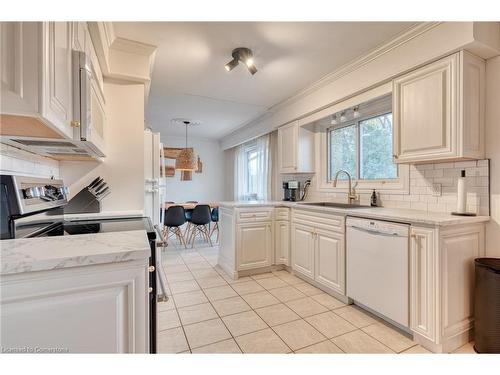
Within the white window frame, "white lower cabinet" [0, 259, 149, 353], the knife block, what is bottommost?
"white lower cabinet" [0, 259, 149, 353]

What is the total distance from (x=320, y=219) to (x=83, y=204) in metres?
2.18

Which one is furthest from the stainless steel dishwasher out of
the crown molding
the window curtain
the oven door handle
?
the window curtain

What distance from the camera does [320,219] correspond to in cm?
262

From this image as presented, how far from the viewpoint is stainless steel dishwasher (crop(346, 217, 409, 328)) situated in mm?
1811

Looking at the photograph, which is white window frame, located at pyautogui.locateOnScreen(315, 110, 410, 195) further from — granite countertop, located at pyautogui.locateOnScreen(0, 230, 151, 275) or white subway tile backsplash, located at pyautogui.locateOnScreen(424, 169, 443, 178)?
granite countertop, located at pyautogui.locateOnScreen(0, 230, 151, 275)

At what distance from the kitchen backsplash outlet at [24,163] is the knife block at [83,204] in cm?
24

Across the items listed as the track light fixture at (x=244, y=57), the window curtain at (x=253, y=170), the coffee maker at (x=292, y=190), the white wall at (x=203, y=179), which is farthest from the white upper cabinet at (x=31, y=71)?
the white wall at (x=203, y=179)

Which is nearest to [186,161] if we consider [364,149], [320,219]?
[320,219]

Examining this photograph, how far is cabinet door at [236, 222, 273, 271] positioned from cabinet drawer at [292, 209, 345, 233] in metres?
0.43

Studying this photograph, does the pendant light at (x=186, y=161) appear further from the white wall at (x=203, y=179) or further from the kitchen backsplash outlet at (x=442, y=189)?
the kitchen backsplash outlet at (x=442, y=189)

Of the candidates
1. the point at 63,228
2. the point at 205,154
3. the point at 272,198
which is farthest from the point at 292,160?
the point at 205,154

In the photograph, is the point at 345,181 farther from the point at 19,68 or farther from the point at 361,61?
the point at 19,68

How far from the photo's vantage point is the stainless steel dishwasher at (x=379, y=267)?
5.94 ft
